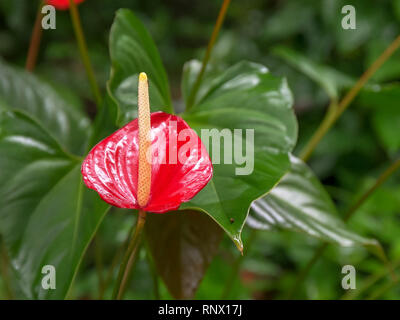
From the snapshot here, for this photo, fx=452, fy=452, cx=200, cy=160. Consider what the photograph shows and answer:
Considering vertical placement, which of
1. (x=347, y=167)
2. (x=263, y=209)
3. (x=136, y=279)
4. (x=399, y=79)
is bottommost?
(x=136, y=279)

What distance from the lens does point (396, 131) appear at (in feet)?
4.63

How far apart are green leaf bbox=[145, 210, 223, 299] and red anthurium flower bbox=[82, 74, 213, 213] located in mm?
130

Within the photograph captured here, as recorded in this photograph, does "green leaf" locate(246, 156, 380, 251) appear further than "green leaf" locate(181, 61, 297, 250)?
Yes

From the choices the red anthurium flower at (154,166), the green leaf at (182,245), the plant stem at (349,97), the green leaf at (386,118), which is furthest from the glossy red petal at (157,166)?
the green leaf at (386,118)

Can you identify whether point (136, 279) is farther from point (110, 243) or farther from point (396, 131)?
point (396, 131)

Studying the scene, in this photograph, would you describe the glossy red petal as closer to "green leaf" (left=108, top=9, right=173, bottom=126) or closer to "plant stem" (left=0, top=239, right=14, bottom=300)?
"green leaf" (left=108, top=9, right=173, bottom=126)

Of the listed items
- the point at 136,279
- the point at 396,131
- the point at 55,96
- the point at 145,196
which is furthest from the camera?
the point at 396,131

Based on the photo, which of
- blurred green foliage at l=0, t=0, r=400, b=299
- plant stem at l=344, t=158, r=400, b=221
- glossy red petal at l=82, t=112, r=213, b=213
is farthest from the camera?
blurred green foliage at l=0, t=0, r=400, b=299

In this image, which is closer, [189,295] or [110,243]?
[189,295]

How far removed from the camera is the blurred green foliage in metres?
1.16

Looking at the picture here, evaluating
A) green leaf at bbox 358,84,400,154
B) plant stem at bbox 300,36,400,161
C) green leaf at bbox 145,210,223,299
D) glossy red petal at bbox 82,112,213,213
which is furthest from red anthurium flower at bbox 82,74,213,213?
green leaf at bbox 358,84,400,154

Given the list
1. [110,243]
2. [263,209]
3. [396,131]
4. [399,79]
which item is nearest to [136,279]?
[110,243]

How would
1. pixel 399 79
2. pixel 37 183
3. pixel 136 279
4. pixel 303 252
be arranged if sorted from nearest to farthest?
pixel 37 183, pixel 136 279, pixel 303 252, pixel 399 79

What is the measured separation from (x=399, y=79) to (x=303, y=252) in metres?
0.76
